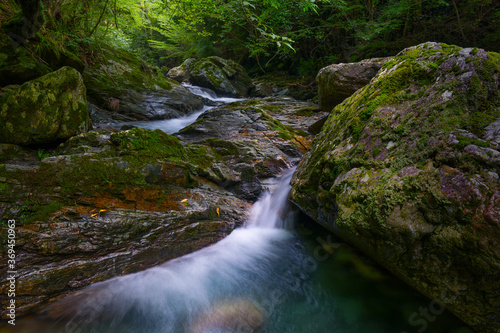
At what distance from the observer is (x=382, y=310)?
7.43 ft

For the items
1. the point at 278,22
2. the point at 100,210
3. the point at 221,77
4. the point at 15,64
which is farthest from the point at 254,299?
the point at 221,77

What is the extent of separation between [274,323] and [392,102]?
2714 millimetres

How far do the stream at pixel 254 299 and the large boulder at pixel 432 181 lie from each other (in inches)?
16.1

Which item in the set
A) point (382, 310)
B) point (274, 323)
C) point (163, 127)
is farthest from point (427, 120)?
point (163, 127)

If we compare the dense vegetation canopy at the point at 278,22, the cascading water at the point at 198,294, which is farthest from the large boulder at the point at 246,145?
the dense vegetation canopy at the point at 278,22

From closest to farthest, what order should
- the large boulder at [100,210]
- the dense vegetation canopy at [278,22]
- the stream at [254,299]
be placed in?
the stream at [254,299]
the large boulder at [100,210]
the dense vegetation canopy at [278,22]

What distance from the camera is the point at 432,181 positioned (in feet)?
5.90

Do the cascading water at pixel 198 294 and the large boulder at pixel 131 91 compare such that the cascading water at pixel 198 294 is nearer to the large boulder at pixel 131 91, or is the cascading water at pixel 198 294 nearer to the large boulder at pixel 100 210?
the large boulder at pixel 100 210

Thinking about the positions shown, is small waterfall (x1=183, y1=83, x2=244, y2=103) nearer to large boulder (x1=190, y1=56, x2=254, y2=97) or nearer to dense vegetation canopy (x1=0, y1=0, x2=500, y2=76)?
large boulder (x1=190, y1=56, x2=254, y2=97)

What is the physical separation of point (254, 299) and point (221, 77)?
13681 millimetres

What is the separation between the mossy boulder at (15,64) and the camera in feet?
13.1

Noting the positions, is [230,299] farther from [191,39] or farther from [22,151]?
[191,39]

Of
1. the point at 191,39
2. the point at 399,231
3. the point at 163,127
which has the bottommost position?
the point at 399,231

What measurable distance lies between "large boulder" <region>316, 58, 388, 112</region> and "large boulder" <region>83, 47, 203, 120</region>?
524 cm
